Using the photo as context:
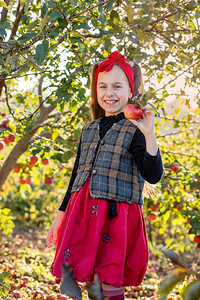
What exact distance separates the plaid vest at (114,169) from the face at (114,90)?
3.5 inches

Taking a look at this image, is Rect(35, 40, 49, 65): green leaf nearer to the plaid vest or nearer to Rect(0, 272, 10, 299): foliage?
the plaid vest

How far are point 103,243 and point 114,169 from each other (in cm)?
33

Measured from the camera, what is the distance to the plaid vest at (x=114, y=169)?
172 cm

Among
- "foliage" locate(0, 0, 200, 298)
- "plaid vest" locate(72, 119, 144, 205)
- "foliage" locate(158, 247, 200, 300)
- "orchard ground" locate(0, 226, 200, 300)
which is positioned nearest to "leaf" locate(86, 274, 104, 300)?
"foliage" locate(158, 247, 200, 300)

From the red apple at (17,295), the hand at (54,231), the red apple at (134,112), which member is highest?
the red apple at (134,112)

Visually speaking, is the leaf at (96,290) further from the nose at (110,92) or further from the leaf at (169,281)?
the nose at (110,92)

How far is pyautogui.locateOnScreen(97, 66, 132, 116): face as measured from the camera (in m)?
1.87

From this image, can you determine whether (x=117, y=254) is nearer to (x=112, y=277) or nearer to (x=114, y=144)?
(x=112, y=277)

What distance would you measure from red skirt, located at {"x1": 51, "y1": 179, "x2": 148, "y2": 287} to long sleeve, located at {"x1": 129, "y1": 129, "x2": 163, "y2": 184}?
6.7 inches

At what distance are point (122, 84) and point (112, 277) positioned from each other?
89cm

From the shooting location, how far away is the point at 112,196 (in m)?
1.70

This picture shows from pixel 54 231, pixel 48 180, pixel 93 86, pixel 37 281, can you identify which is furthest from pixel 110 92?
pixel 37 281

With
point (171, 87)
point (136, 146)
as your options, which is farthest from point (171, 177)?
point (136, 146)

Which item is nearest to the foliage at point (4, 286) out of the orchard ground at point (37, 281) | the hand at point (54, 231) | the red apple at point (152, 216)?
the hand at point (54, 231)
